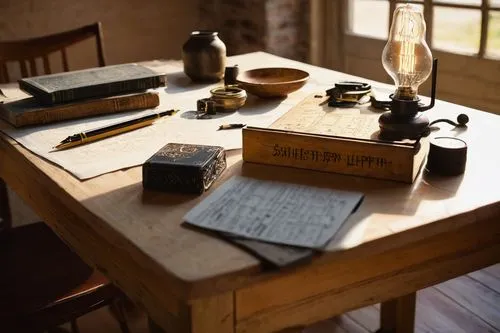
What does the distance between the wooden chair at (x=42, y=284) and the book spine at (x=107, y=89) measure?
0.41 meters

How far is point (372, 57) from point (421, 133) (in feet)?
5.35

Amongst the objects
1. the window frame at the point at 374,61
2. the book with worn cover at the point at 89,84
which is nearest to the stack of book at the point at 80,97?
the book with worn cover at the point at 89,84

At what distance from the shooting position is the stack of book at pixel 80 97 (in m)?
1.54

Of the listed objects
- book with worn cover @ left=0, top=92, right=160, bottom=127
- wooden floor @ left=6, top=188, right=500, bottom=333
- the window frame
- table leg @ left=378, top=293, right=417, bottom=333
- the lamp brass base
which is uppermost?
Answer: the lamp brass base

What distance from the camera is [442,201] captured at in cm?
105

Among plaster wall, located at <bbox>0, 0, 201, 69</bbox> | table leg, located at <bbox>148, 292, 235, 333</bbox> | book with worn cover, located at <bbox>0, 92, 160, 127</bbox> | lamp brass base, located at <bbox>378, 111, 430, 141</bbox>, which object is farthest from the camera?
plaster wall, located at <bbox>0, 0, 201, 69</bbox>

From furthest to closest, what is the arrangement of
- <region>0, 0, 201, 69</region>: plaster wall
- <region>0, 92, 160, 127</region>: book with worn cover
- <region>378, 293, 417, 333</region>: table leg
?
<region>0, 0, 201, 69</region>: plaster wall < <region>378, 293, 417, 333</region>: table leg < <region>0, 92, 160, 127</region>: book with worn cover

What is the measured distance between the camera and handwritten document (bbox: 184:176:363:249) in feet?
3.05

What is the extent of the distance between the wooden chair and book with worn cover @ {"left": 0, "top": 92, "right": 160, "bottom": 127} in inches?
14.2

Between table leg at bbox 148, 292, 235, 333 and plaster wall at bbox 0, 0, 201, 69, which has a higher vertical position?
plaster wall at bbox 0, 0, 201, 69

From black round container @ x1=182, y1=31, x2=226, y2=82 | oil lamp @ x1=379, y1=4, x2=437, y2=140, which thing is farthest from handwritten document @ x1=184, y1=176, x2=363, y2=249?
black round container @ x1=182, y1=31, x2=226, y2=82

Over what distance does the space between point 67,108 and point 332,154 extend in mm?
710

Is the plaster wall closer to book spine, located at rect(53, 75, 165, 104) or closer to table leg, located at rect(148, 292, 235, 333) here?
book spine, located at rect(53, 75, 165, 104)

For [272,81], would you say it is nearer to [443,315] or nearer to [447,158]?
[447,158]
